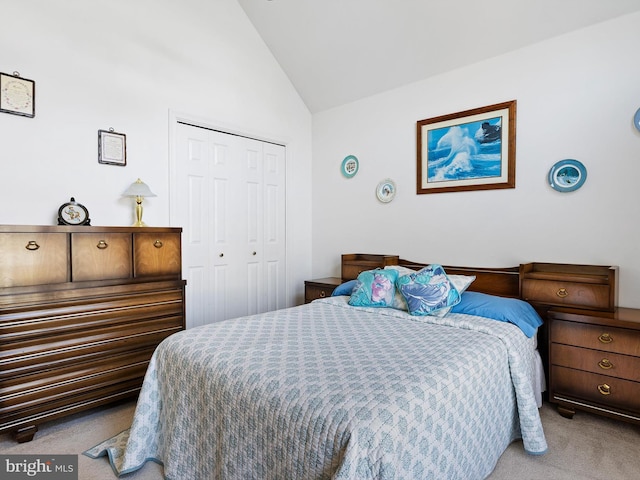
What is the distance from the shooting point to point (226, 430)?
1346 millimetres

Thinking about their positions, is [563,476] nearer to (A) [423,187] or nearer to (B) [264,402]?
(B) [264,402]

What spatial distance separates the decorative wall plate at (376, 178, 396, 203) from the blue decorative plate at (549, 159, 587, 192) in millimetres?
1317

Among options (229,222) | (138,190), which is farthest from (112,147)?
(229,222)

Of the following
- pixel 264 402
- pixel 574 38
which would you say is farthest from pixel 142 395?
pixel 574 38

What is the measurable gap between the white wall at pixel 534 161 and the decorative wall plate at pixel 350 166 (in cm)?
7

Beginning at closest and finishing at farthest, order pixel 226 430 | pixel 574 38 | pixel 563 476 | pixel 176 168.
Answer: pixel 226 430 < pixel 563 476 < pixel 574 38 < pixel 176 168

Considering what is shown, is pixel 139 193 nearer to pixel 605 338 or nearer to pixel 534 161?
pixel 534 161

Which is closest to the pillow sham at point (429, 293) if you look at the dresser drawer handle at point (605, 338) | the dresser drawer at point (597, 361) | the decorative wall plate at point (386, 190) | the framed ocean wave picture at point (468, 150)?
the dresser drawer at point (597, 361)

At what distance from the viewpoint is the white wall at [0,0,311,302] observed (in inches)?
91.4

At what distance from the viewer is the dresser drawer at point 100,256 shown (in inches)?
85.4

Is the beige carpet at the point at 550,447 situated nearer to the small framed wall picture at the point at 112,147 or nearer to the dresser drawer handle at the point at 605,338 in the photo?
the dresser drawer handle at the point at 605,338

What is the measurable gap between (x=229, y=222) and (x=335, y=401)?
2599mm

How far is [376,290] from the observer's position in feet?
8.20

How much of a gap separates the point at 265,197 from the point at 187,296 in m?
1.28
